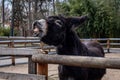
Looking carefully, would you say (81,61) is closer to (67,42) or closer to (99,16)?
(67,42)

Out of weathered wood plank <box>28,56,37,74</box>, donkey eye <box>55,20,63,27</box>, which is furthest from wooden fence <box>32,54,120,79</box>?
donkey eye <box>55,20,63,27</box>

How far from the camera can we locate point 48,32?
406 centimetres

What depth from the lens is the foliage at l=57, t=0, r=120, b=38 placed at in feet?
92.9

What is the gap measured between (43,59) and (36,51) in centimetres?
25

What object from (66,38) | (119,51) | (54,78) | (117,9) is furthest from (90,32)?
(66,38)

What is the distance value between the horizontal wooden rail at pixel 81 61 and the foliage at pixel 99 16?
24.4 meters

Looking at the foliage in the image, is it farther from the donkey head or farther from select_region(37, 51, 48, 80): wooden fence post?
select_region(37, 51, 48, 80): wooden fence post

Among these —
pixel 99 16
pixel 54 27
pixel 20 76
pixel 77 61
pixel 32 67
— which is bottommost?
pixel 20 76

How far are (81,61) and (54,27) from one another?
109 cm

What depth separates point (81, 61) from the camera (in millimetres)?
3148

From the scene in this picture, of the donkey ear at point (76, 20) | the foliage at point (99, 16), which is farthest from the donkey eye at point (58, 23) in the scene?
the foliage at point (99, 16)

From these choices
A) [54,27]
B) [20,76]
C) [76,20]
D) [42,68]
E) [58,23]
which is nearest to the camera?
[42,68]

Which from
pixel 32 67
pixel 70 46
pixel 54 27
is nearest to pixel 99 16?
pixel 70 46

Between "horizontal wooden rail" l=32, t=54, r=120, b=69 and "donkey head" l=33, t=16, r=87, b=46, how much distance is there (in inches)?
18.6
